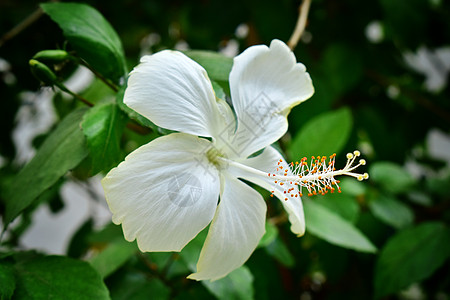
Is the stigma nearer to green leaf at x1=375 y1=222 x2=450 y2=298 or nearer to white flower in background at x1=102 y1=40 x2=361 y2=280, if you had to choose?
white flower in background at x1=102 y1=40 x2=361 y2=280

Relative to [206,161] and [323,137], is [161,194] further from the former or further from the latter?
[323,137]

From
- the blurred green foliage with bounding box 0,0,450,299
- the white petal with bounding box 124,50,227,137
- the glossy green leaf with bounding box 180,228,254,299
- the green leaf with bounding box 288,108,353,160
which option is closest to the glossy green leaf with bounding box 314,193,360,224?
the blurred green foliage with bounding box 0,0,450,299

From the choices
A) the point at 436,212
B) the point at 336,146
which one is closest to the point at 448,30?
the point at 436,212

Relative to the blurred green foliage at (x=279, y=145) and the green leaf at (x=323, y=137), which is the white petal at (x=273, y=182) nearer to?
the blurred green foliage at (x=279, y=145)

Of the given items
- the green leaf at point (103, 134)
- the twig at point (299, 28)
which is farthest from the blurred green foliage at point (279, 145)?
the twig at point (299, 28)

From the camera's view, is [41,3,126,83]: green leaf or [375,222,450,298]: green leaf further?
[375,222,450,298]: green leaf
